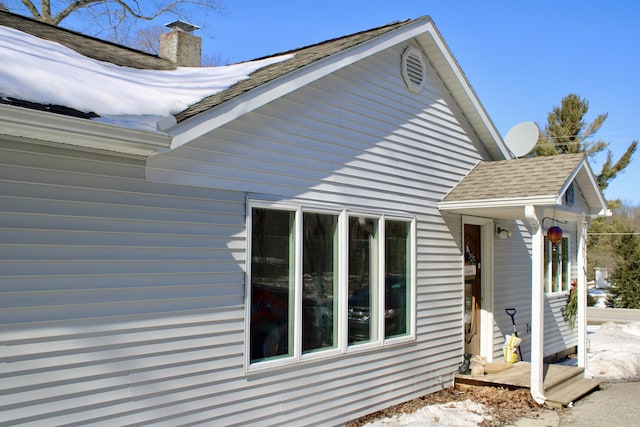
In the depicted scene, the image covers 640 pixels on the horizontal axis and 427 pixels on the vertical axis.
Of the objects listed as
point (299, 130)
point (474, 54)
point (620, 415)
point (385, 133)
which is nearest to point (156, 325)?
point (299, 130)

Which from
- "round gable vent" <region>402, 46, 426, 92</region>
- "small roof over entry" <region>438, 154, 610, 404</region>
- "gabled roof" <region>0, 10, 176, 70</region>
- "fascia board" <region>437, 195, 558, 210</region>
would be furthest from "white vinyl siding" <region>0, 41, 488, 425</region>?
"gabled roof" <region>0, 10, 176, 70</region>

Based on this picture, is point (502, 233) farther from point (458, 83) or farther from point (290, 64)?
point (290, 64)

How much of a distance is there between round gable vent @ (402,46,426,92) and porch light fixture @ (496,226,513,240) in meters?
2.92

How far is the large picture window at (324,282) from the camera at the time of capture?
5594 mm

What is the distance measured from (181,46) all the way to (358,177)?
3.94 m

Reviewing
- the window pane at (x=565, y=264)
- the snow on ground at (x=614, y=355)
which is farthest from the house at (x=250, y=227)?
the window pane at (x=565, y=264)

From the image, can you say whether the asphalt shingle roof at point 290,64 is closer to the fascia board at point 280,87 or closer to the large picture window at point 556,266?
the fascia board at point 280,87

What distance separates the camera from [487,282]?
372 inches

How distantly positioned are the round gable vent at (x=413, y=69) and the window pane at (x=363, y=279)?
6.91 feet

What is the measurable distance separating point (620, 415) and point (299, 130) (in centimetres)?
540

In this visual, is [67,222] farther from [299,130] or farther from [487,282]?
[487,282]

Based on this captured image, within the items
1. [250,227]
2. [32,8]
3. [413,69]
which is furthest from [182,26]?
[32,8]

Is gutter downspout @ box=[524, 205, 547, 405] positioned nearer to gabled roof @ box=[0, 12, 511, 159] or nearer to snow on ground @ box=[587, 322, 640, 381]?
gabled roof @ box=[0, 12, 511, 159]

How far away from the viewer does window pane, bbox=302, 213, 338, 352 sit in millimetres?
6043
